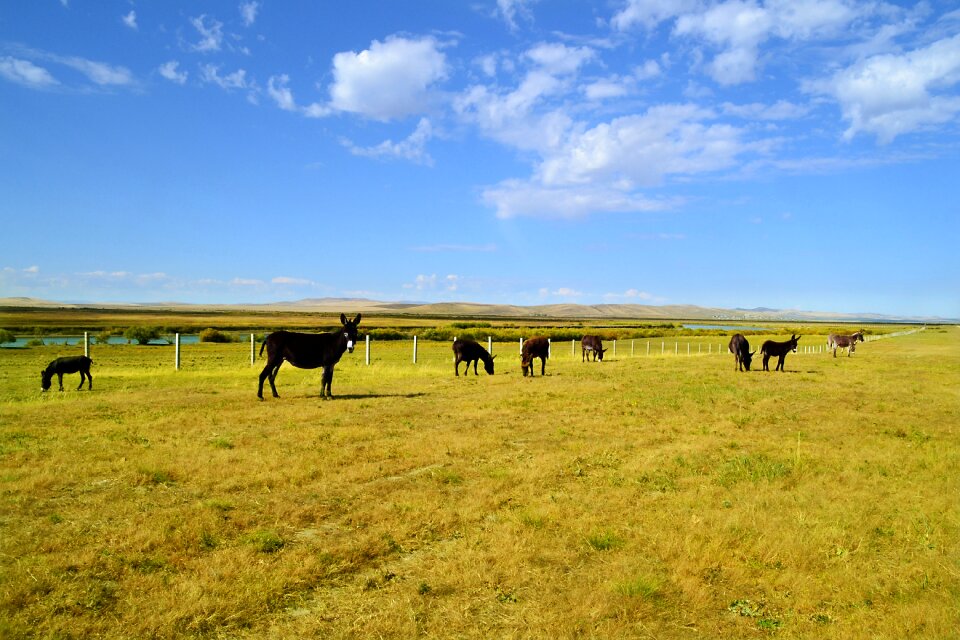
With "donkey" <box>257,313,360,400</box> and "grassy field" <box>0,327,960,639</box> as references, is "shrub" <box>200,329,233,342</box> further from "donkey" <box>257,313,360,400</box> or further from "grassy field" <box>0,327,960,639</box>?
"grassy field" <box>0,327,960,639</box>

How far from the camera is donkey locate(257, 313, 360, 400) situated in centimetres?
1698

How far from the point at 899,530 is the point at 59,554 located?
357 inches

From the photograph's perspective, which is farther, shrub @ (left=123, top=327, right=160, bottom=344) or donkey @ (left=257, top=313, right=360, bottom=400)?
shrub @ (left=123, top=327, right=160, bottom=344)

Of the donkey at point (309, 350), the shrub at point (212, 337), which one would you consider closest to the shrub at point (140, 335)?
the shrub at point (212, 337)

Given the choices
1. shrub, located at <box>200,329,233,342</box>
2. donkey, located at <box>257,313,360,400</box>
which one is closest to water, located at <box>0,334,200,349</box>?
shrub, located at <box>200,329,233,342</box>

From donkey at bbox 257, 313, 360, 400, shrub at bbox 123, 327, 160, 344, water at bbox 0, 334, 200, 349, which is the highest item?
donkey at bbox 257, 313, 360, 400

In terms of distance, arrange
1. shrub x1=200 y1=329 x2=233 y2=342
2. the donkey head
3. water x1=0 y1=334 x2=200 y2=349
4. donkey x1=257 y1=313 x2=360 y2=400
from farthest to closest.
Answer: shrub x1=200 y1=329 x2=233 y2=342
water x1=0 y1=334 x2=200 y2=349
the donkey head
donkey x1=257 y1=313 x2=360 y2=400

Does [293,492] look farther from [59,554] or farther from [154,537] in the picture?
[59,554]

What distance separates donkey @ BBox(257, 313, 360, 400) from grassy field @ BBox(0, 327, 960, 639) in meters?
2.69

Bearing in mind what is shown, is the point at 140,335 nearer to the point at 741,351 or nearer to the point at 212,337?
the point at 212,337

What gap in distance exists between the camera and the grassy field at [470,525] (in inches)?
187

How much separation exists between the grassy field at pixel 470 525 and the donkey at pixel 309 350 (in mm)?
2692

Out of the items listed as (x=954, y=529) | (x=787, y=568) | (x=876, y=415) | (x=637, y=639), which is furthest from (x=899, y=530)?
(x=876, y=415)

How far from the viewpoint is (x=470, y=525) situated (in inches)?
267
